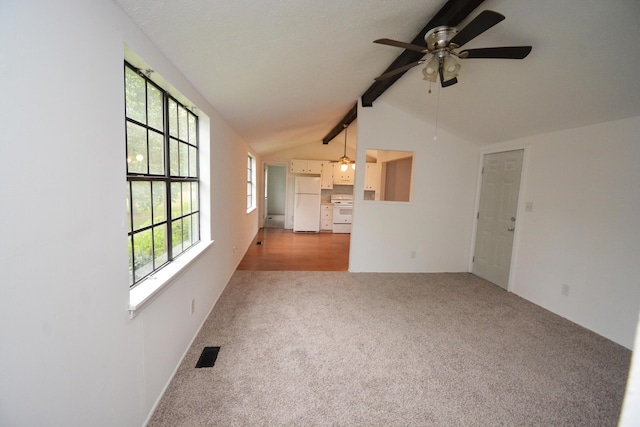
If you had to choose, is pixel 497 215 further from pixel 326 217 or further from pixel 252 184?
pixel 252 184

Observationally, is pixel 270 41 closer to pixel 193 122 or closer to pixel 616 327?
pixel 193 122

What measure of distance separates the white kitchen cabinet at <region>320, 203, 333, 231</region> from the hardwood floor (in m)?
0.48

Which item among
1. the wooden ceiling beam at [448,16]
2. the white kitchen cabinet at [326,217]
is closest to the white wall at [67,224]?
the wooden ceiling beam at [448,16]

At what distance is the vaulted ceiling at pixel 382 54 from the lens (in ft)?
4.75

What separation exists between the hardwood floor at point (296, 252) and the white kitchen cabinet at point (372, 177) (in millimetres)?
1593

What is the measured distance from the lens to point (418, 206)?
4250 mm

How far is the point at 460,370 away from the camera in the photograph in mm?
2004

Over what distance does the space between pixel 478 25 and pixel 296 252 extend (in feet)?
14.9

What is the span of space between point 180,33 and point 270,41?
54 cm

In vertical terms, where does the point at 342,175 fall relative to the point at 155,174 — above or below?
above

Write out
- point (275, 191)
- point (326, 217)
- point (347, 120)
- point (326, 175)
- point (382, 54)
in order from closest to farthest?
point (382, 54) → point (347, 120) → point (326, 175) → point (326, 217) → point (275, 191)

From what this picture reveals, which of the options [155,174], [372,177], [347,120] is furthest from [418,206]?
[155,174]

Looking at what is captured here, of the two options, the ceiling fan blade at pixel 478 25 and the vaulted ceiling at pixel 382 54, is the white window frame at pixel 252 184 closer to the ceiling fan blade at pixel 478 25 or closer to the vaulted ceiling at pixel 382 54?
the vaulted ceiling at pixel 382 54

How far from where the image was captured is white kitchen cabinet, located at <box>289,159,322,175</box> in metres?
7.41
